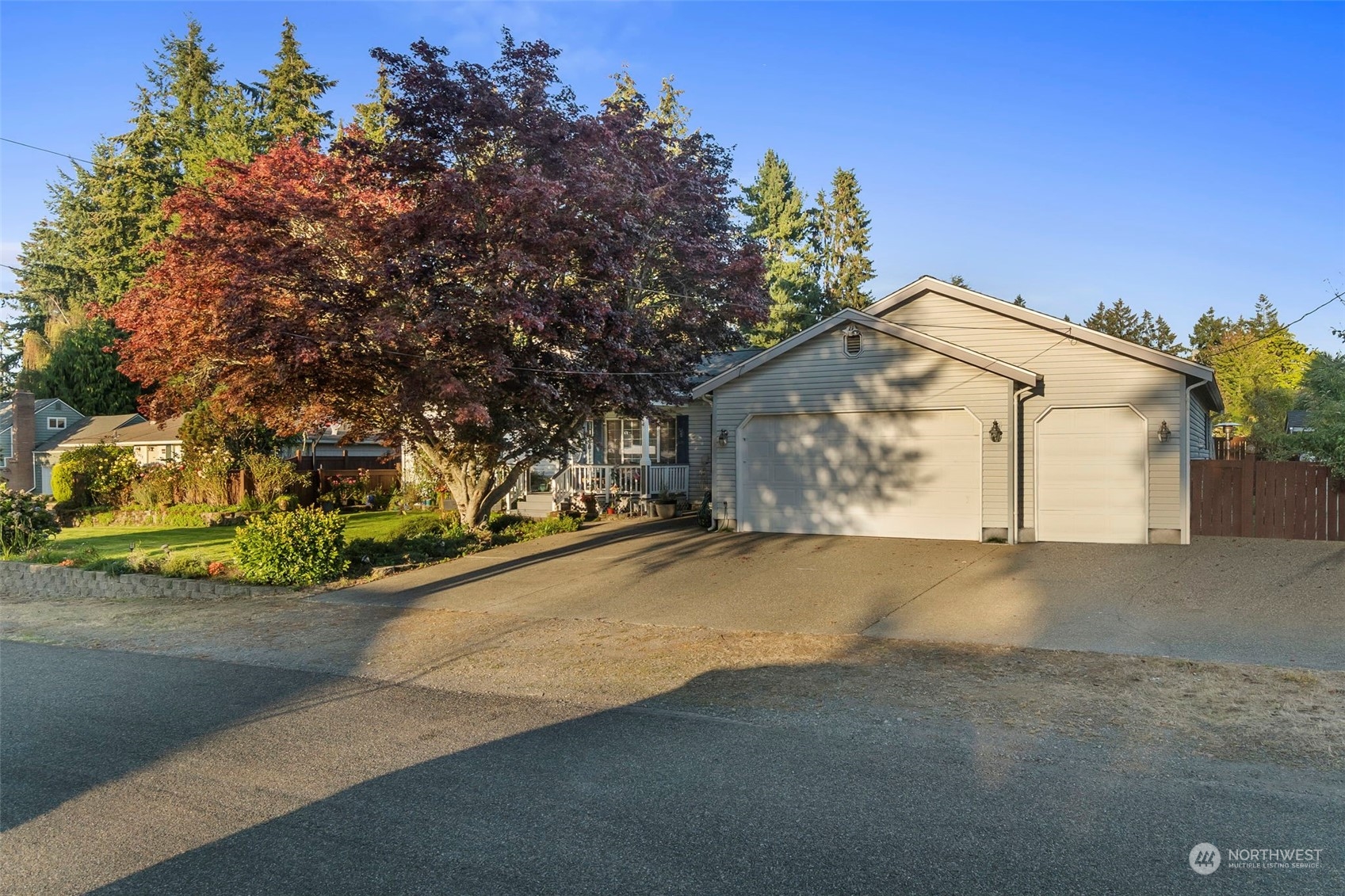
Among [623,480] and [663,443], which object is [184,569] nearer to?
[623,480]

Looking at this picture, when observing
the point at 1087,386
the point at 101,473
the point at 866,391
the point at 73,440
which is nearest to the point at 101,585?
the point at 866,391

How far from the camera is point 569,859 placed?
391 cm

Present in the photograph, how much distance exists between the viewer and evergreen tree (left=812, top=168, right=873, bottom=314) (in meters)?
47.7

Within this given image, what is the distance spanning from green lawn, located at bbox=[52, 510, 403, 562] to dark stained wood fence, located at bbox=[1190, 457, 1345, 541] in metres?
15.3

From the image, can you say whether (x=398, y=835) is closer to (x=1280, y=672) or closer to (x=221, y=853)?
(x=221, y=853)

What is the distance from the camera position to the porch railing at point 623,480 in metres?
21.4

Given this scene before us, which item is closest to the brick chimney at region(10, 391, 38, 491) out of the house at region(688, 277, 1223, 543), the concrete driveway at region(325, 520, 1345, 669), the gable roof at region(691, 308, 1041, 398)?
the concrete driveway at region(325, 520, 1345, 669)

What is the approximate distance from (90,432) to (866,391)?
32.9m

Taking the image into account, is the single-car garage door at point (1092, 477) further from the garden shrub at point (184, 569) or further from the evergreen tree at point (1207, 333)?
the evergreen tree at point (1207, 333)

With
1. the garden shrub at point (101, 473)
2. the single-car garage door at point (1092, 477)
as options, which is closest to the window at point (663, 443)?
the single-car garage door at point (1092, 477)

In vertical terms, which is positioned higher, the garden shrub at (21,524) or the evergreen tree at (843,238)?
the evergreen tree at (843,238)

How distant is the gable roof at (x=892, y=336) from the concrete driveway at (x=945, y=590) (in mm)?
2955

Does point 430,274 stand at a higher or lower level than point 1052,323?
higher

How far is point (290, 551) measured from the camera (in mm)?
12594
